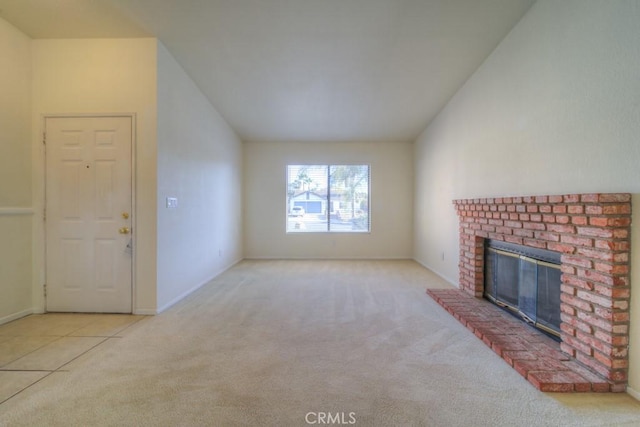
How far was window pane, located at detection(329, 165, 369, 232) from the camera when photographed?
6875mm

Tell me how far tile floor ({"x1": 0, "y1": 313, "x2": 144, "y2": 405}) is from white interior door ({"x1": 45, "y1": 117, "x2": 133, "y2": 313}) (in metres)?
0.23

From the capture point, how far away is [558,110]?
2.46 m

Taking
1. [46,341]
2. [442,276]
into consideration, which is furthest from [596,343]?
[46,341]

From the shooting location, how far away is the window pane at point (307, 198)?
6891 millimetres

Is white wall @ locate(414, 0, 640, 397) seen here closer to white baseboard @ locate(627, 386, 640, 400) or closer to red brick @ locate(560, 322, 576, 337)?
white baseboard @ locate(627, 386, 640, 400)

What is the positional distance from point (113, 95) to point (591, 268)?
4386 mm

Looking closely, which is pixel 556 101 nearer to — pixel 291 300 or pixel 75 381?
pixel 291 300

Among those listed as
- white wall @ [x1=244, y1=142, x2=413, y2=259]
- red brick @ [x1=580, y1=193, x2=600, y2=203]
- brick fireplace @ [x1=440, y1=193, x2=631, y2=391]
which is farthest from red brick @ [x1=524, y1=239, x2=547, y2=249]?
white wall @ [x1=244, y1=142, x2=413, y2=259]

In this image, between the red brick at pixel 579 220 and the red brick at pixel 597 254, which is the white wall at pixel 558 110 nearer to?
the red brick at pixel 597 254

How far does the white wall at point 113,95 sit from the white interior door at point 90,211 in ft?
0.33

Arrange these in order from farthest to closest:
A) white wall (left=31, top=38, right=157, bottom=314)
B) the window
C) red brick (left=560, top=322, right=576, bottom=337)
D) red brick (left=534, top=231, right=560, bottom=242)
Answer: the window
white wall (left=31, top=38, right=157, bottom=314)
red brick (left=534, top=231, right=560, bottom=242)
red brick (left=560, top=322, right=576, bottom=337)

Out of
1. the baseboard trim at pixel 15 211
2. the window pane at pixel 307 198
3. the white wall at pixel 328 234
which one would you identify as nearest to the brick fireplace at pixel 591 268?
the white wall at pixel 328 234

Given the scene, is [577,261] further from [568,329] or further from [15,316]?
[15,316]

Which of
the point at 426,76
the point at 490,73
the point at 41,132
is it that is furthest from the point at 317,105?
the point at 41,132
